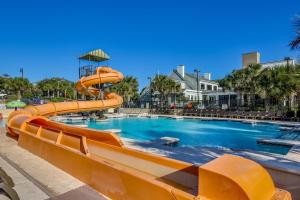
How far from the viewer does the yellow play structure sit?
225 centimetres

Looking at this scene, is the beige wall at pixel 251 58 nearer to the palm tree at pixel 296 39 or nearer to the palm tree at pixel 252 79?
the palm tree at pixel 252 79

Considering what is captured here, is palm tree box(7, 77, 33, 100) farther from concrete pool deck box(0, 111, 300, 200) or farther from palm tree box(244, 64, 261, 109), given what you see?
concrete pool deck box(0, 111, 300, 200)

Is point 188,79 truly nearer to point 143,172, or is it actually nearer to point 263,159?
point 263,159

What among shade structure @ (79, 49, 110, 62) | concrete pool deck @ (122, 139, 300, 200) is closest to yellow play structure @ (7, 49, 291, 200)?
concrete pool deck @ (122, 139, 300, 200)

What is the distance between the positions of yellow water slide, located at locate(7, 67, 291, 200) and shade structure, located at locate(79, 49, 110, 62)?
17.8 m

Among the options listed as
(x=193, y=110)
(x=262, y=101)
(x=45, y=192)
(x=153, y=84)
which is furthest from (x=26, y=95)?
(x=45, y=192)

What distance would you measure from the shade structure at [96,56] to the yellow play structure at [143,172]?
1772cm

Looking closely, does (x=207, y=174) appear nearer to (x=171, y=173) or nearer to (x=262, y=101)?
(x=171, y=173)

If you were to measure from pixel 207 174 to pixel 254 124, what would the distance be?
19.2 m

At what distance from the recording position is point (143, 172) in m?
4.03

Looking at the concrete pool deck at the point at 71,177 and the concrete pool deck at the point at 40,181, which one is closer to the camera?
the concrete pool deck at the point at 71,177

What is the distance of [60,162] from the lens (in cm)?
522

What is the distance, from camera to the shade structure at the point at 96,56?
Result: 24562 millimetres

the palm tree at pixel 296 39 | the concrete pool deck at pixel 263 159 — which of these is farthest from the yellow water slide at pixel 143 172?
the palm tree at pixel 296 39
